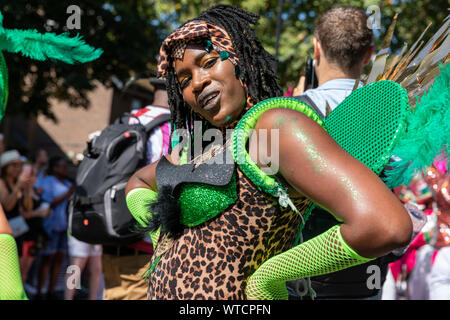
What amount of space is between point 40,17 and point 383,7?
6.29 m

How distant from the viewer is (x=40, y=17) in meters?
8.26

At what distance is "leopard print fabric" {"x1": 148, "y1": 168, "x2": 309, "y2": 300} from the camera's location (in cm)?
137

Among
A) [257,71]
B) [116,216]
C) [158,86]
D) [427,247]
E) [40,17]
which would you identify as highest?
[40,17]

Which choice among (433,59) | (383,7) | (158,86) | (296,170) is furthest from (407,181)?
(383,7)

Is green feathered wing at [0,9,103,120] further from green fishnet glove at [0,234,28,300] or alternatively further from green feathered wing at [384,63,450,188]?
green feathered wing at [384,63,450,188]

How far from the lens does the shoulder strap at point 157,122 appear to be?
308 cm

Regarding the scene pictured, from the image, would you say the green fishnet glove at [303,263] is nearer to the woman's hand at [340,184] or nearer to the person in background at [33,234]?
the woman's hand at [340,184]

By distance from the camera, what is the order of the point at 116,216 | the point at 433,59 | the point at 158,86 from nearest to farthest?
the point at 433,59
the point at 116,216
the point at 158,86

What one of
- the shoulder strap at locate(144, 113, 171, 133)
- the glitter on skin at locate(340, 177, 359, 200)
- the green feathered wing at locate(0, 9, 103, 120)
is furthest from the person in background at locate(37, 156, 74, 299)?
the glitter on skin at locate(340, 177, 359, 200)

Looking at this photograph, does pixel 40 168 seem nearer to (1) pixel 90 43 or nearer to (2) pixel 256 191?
(1) pixel 90 43

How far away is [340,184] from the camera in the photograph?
115cm

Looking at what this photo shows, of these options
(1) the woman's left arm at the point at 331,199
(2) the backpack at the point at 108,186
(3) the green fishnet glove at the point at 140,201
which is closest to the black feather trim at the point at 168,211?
(3) the green fishnet glove at the point at 140,201

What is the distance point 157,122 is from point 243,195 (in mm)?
1848
